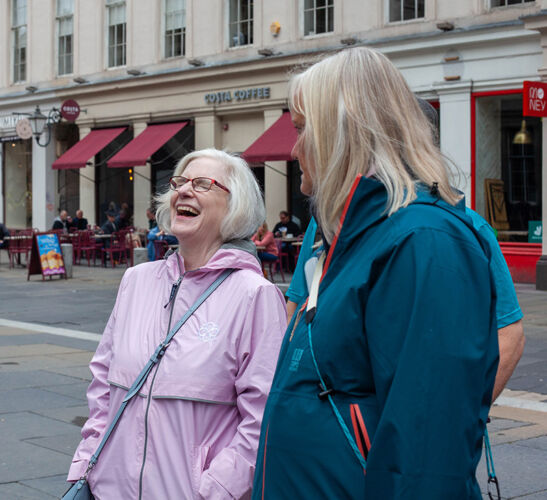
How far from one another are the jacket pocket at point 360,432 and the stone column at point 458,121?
1746cm

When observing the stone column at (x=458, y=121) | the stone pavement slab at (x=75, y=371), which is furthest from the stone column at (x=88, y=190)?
the stone pavement slab at (x=75, y=371)

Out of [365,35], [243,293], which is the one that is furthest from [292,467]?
[365,35]

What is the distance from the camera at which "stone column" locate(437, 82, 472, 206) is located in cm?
1894

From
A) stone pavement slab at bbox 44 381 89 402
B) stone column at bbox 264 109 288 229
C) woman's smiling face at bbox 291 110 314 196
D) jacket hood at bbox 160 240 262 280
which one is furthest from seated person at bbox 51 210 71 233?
woman's smiling face at bbox 291 110 314 196

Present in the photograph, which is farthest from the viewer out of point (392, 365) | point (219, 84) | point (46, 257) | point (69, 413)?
point (219, 84)

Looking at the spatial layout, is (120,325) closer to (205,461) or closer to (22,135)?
(205,461)

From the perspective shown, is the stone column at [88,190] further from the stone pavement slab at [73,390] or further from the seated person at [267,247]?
the stone pavement slab at [73,390]

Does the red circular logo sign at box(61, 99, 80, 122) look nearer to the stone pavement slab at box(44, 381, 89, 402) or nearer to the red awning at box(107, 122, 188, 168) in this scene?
the red awning at box(107, 122, 188, 168)

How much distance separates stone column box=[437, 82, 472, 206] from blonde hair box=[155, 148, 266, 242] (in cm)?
1609

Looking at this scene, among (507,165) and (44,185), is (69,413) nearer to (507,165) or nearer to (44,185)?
(507,165)

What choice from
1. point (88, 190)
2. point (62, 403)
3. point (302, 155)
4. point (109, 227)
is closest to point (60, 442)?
point (62, 403)

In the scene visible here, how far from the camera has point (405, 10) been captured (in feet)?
66.3

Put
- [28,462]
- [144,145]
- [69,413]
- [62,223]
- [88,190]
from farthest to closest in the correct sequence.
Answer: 1. [88,190]
2. [62,223]
3. [144,145]
4. [69,413]
5. [28,462]

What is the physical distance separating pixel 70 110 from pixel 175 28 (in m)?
4.50
